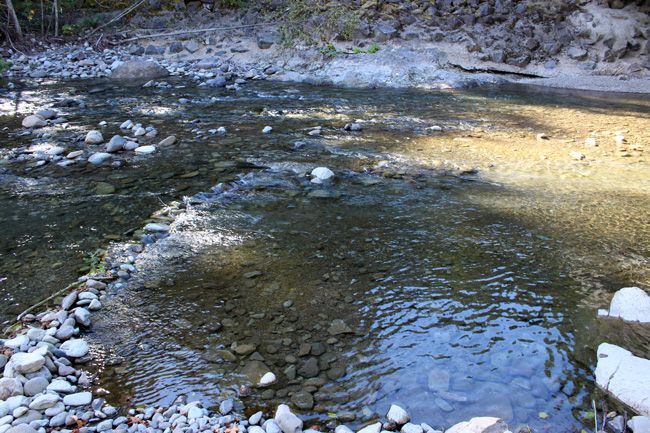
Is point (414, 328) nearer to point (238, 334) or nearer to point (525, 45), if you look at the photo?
point (238, 334)

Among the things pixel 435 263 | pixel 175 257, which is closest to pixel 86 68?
pixel 175 257

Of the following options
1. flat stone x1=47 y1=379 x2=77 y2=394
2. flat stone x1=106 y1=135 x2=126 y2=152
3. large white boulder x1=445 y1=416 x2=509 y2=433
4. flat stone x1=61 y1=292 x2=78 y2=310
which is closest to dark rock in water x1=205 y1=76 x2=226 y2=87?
flat stone x1=106 y1=135 x2=126 y2=152

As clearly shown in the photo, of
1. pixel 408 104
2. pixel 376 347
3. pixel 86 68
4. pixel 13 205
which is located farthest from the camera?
pixel 86 68

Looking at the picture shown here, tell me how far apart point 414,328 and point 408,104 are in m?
6.67

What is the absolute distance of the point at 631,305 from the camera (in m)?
2.89

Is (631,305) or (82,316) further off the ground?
(631,305)

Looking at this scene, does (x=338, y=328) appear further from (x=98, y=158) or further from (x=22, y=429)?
(x=98, y=158)

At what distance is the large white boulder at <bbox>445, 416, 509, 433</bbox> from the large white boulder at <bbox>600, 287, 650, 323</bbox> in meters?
1.29

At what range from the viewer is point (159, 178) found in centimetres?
509

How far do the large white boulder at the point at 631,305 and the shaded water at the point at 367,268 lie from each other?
87mm

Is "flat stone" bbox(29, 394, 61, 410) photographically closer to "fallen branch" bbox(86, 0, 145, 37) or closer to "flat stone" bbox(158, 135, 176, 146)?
"flat stone" bbox(158, 135, 176, 146)

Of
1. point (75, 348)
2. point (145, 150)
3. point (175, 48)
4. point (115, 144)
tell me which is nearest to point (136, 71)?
point (175, 48)

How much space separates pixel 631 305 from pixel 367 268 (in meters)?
1.57

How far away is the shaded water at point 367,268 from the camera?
8.01 feet
